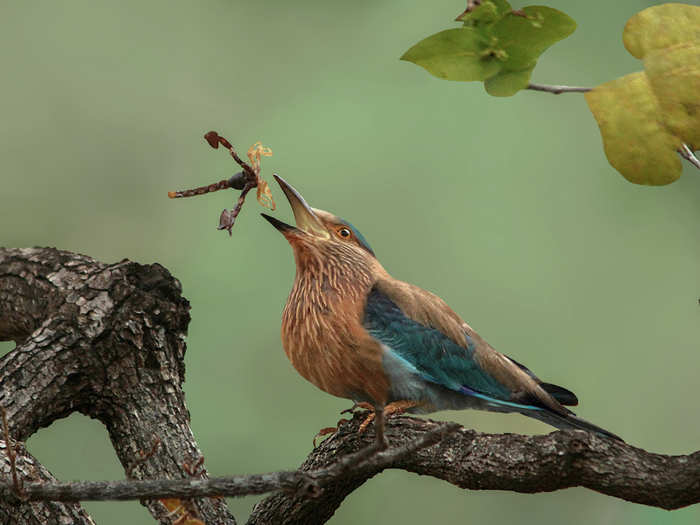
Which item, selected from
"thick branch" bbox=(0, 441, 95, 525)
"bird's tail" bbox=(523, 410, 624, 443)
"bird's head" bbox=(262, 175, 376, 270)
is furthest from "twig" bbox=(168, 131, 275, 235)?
"bird's tail" bbox=(523, 410, 624, 443)

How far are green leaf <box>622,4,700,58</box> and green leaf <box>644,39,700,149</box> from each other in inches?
0.5

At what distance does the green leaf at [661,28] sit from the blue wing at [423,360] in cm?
88

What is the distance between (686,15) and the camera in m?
1.08

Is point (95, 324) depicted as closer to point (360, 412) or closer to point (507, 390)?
point (360, 412)

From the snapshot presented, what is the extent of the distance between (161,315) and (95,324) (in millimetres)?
155

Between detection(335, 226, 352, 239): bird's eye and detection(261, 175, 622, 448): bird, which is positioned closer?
detection(261, 175, 622, 448): bird

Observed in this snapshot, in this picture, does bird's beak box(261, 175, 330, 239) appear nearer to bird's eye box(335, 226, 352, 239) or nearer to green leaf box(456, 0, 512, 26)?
bird's eye box(335, 226, 352, 239)

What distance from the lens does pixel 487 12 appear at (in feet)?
3.50

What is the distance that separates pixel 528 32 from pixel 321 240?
3.18 feet

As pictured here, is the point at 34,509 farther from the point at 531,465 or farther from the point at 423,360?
the point at 531,465

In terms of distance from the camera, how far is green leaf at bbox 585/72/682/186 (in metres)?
1.05

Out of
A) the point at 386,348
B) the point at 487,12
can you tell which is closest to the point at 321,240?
the point at 386,348

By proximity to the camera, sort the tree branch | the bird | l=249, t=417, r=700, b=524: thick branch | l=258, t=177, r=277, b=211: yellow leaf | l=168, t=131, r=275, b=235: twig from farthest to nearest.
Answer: the bird < l=258, t=177, r=277, b=211: yellow leaf < l=168, t=131, r=275, b=235: twig < l=249, t=417, r=700, b=524: thick branch < the tree branch

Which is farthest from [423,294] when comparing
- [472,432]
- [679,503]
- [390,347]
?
[679,503]
